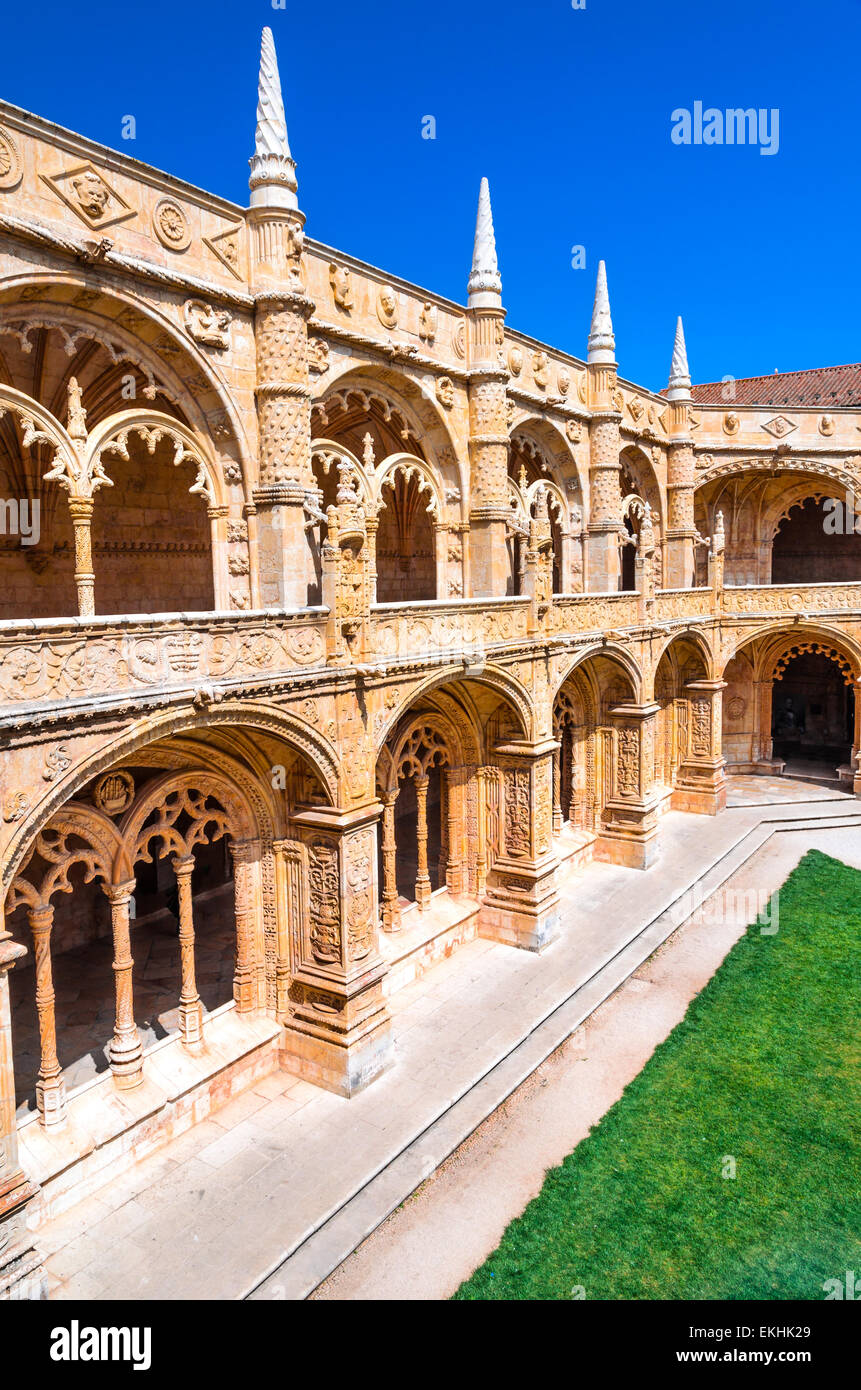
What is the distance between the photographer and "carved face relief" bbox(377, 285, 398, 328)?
563 inches

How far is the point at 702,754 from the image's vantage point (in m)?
22.9

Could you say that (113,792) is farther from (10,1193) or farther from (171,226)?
(171,226)

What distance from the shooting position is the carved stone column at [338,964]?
10.5 metres

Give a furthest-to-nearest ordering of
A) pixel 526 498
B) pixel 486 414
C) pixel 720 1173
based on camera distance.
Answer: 1. pixel 526 498
2. pixel 486 414
3. pixel 720 1173

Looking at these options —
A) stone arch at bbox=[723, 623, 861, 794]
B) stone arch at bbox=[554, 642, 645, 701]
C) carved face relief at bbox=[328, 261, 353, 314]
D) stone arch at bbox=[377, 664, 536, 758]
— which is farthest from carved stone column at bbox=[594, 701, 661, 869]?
carved face relief at bbox=[328, 261, 353, 314]

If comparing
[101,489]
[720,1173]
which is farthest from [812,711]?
[101,489]

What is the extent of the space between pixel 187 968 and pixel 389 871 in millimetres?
4145

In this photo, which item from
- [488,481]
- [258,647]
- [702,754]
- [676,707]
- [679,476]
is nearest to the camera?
[258,647]

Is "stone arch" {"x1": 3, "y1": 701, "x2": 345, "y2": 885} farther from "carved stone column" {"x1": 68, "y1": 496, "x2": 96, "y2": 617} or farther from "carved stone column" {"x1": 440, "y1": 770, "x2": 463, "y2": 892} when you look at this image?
"carved stone column" {"x1": 440, "y1": 770, "x2": 463, "y2": 892}

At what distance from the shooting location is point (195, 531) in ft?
54.2

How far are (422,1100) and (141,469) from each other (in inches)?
452

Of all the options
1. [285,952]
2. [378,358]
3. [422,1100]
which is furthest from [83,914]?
[378,358]

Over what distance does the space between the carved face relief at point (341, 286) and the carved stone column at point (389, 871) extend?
25.0ft

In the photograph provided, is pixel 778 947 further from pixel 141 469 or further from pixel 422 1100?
pixel 141 469
